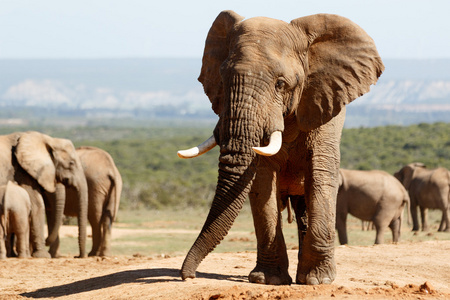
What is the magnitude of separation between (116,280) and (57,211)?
5.82 m

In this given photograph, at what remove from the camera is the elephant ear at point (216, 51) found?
26.0ft

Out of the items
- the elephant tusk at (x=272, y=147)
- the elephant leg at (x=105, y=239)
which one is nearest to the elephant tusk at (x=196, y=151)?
the elephant tusk at (x=272, y=147)

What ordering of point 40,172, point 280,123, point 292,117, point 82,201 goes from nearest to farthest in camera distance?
point 280,123, point 292,117, point 40,172, point 82,201

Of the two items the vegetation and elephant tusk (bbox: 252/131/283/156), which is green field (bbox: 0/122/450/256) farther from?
elephant tusk (bbox: 252/131/283/156)

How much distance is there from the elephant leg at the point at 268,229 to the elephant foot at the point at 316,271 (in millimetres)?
→ 165

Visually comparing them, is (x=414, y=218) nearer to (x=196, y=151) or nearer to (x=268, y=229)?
(x=268, y=229)

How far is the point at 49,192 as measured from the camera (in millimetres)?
13812

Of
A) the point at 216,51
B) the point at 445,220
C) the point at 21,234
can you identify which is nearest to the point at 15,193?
the point at 21,234

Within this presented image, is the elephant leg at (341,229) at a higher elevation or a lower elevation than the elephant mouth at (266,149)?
lower

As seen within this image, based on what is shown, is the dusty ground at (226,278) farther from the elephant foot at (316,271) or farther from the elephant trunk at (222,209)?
the elephant trunk at (222,209)

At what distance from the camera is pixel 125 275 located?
8.70 m

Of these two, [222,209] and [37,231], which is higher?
[222,209]

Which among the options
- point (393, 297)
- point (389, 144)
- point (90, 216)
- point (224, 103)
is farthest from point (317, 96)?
point (389, 144)

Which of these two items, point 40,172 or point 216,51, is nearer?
point 216,51
